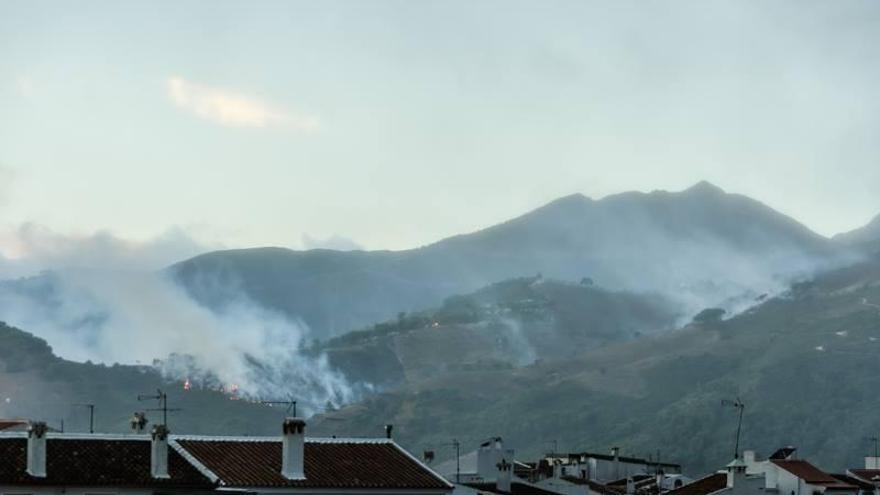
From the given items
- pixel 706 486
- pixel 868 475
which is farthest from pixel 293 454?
pixel 868 475

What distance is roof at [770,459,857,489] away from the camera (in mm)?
115912

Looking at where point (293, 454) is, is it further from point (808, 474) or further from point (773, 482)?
point (808, 474)

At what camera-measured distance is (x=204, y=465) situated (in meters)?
77.8

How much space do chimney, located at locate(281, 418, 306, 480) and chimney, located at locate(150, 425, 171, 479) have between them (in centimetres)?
867

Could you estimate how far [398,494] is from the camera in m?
82.1

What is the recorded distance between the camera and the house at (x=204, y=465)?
68.9 metres

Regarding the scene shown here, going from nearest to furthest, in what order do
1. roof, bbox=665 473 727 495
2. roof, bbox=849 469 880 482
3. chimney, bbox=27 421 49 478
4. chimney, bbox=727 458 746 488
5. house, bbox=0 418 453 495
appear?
chimney, bbox=27 421 49 478 < house, bbox=0 418 453 495 < chimney, bbox=727 458 746 488 < roof, bbox=665 473 727 495 < roof, bbox=849 469 880 482

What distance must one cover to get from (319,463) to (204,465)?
5.92 m

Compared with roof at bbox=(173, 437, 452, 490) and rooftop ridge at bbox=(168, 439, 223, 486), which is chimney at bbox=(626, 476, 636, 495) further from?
rooftop ridge at bbox=(168, 439, 223, 486)

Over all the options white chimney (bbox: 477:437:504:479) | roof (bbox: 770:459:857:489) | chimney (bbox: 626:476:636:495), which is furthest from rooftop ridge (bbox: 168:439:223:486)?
chimney (bbox: 626:476:636:495)

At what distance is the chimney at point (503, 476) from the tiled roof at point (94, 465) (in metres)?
49.1

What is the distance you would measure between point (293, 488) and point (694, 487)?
47.2m

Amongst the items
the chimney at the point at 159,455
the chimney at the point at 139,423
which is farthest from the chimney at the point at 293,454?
the chimney at the point at 159,455

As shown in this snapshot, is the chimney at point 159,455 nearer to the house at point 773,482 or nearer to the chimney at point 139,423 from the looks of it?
the chimney at point 139,423
